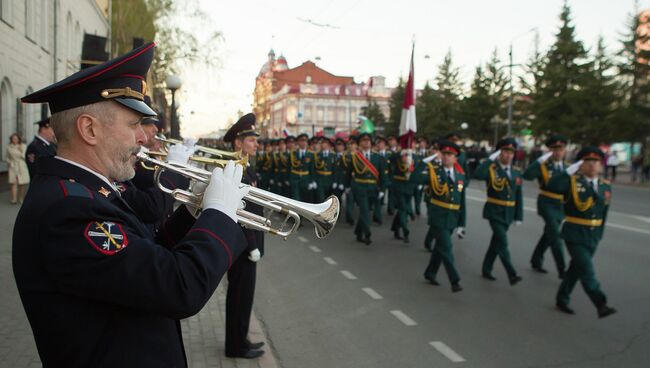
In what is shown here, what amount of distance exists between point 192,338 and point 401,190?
325 inches

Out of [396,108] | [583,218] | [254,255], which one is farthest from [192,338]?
[396,108]

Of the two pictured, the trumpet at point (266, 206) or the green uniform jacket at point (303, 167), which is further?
the green uniform jacket at point (303, 167)

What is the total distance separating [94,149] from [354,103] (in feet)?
338

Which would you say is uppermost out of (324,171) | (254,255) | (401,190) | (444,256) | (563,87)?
(563,87)

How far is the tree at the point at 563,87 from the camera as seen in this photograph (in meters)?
39.2

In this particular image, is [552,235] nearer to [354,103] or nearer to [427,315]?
[427,315]

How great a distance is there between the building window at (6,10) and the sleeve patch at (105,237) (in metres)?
16.2

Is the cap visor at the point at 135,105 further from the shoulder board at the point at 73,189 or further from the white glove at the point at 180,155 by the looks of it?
the white glove at the point at 180,155

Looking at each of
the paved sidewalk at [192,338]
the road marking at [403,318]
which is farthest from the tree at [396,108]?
the paved sidewalk at [192,338]

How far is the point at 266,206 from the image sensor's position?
2529mm

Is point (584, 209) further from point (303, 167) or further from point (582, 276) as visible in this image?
point (303, 167)

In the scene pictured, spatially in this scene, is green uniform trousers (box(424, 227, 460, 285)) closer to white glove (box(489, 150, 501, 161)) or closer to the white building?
white glove (box(489, 150, 501, 161))

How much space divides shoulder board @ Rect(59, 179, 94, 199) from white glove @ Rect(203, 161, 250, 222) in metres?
0.38

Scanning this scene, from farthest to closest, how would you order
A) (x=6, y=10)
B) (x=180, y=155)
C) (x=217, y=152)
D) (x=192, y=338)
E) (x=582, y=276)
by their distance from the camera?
(x=6, y=10), (x=582, y=276), (x=192, y=338), (x=217, y=152), (x=180, y=155)
